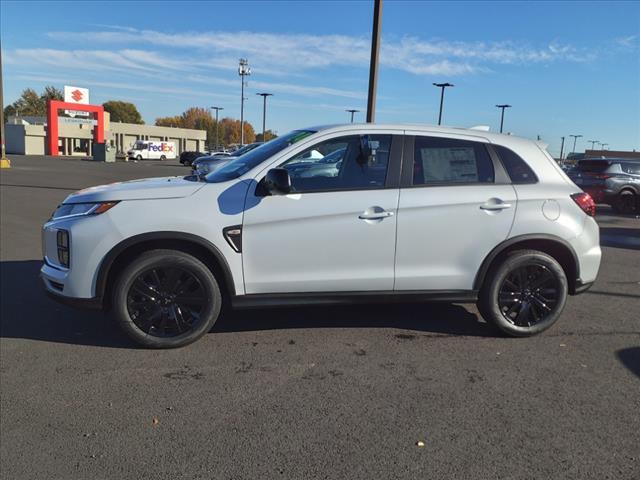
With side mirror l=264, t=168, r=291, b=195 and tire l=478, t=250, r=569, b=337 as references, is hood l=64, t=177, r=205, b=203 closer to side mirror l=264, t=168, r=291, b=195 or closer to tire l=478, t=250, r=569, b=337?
side mirror l=264, t=168, r=291, b=195

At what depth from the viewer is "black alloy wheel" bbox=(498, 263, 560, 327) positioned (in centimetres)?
473

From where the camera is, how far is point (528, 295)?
4.76m

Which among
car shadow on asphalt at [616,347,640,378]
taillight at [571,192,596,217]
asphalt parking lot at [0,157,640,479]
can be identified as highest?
taillight at [571,192,596,217]

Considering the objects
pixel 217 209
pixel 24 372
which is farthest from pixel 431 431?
pixel 24 372

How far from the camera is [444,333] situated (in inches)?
193

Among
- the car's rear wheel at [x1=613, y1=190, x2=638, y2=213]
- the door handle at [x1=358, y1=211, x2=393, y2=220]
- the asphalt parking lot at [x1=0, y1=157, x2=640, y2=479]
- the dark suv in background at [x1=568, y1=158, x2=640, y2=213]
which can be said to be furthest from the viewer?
the car's rear wheel at [x1=613, y1=190, x2=638, y2=213]

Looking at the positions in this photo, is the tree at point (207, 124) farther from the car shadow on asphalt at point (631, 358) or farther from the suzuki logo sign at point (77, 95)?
the car shadow on asphalt at point (631, 358)

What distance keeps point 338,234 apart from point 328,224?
4.6 inches

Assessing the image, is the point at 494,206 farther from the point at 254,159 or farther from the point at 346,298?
the point at 254,159

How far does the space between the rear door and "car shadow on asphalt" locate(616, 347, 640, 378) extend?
1.33m

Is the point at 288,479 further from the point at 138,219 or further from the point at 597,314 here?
the point at 597,314

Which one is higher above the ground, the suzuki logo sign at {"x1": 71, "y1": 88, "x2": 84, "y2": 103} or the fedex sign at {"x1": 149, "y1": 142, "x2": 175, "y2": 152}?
the suzuki logo sign at {"x1": 71, "y1": 88, "x2": 84, "y2": 103}

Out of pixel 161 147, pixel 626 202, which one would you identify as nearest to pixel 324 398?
pixel 626 202

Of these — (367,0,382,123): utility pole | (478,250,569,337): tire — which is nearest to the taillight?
(478,250,569,337): tire
